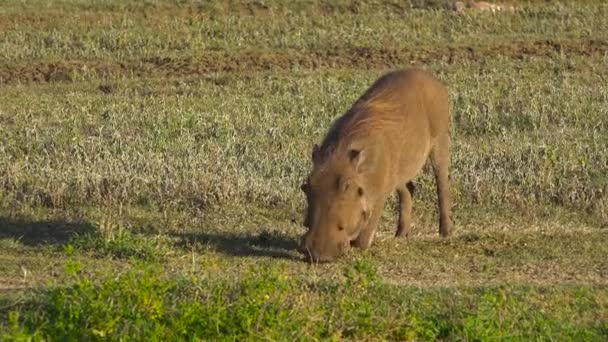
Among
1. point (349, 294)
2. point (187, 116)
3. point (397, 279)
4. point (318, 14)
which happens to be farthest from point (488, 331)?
point (318, 14)

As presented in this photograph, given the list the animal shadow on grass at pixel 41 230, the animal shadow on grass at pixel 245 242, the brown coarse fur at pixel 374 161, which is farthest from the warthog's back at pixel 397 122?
the animal shadow on grass at pixel 41 230

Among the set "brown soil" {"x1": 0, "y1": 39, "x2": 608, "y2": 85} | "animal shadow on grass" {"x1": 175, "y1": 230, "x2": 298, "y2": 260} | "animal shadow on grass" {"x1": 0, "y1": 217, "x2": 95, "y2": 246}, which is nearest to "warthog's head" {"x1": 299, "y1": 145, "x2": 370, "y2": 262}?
"animal shadow on grass" {"x1": 175, "y1": 230, "x2": 298, "y2": 260}

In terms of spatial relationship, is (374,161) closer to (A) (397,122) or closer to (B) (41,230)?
(A) (397,122)

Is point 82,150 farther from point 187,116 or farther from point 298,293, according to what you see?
point 298,293

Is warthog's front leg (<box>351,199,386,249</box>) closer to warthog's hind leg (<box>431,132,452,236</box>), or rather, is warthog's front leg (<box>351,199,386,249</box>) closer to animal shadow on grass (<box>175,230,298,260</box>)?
animal shadow on grass (<box>175,230,298,260</box>)

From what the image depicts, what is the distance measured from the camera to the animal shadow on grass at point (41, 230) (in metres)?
9.62

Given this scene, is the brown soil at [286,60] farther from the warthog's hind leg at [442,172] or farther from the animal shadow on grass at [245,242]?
the animal shadow on grass at [245,242]

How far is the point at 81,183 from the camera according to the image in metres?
10.8

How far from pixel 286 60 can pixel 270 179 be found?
26.6 ft

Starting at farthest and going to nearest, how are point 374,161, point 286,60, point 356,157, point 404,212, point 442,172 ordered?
point 286,60
point 442,172
point 404,212
point 374,161
point 356,157

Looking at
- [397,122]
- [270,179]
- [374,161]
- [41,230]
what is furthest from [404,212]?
[41,230]

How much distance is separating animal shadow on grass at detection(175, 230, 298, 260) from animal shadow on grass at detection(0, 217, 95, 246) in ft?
2.41

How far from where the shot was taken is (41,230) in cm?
991

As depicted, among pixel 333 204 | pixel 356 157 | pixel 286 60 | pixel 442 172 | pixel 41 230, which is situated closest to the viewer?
pixel 333 204
